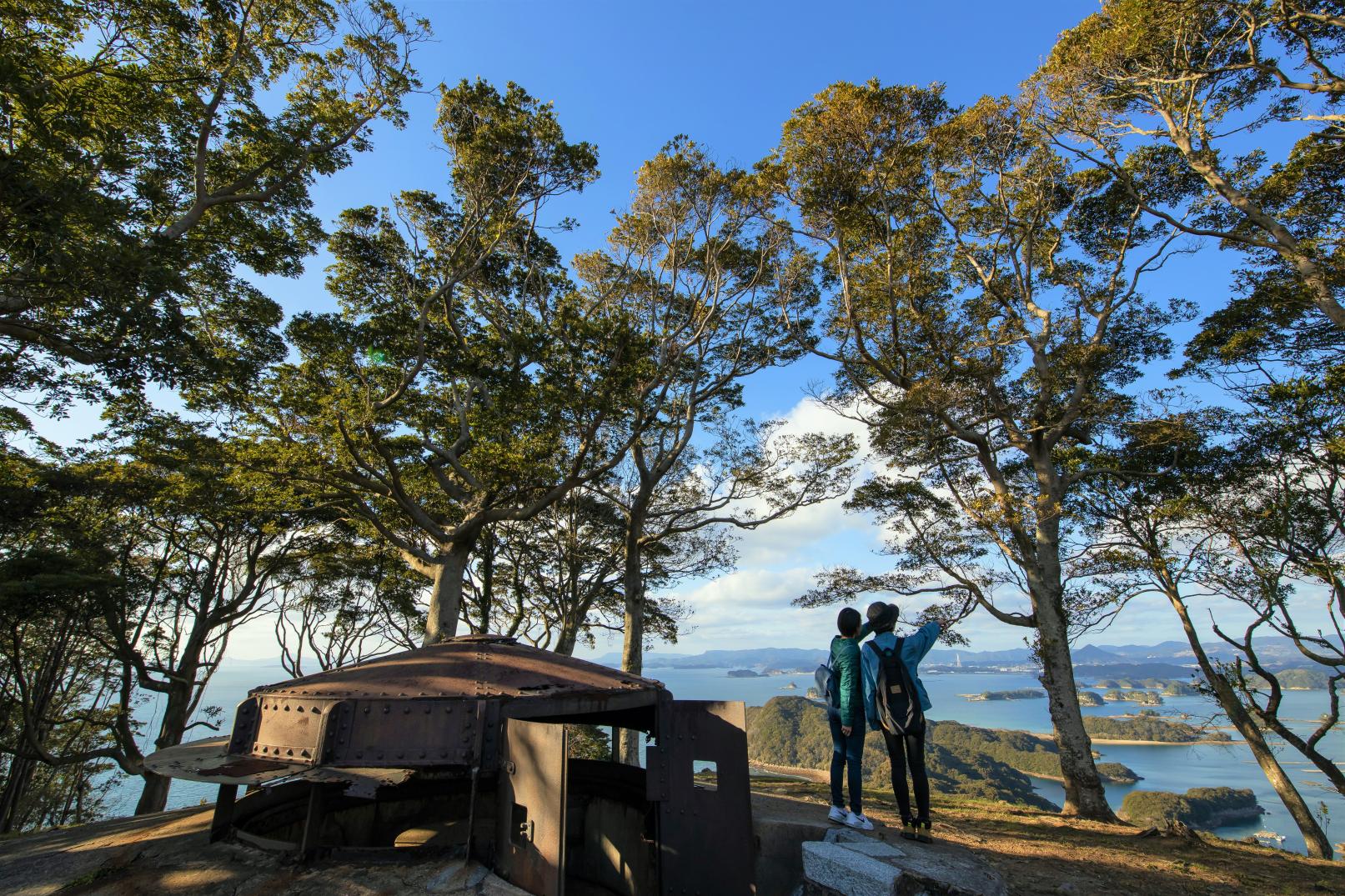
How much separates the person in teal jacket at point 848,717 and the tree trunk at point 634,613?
30.0 ft

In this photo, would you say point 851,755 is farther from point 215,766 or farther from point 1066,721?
point 1066,721

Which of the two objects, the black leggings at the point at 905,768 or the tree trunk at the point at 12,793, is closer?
the black leggings at the point at 905,768

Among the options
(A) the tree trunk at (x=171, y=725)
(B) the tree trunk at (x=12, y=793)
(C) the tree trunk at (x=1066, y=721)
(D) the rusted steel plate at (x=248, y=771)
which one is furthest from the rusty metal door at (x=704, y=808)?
(B) the tree trunk at (x=12, y=793)

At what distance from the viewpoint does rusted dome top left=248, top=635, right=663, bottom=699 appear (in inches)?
215

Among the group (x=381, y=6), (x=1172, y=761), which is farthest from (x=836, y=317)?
(x=1172, y=761)

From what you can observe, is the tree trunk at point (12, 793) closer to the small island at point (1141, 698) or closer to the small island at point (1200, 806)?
the small island at point (1200, 806)

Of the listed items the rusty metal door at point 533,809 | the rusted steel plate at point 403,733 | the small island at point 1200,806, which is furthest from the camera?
the small island at point 1200,806

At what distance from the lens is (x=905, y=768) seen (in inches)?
220

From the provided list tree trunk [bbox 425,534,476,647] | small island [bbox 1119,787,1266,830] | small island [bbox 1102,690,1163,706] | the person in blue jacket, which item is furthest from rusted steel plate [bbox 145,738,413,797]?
small island [bbox 1102,690,1163,706]

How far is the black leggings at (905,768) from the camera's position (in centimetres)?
530

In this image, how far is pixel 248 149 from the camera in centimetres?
1141

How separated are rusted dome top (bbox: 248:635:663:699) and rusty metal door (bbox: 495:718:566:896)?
2.61 ft

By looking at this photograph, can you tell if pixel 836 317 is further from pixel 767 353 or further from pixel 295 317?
pixel 295 317

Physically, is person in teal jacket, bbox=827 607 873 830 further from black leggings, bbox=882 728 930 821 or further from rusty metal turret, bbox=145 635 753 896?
rusty metal turret, bbox=145 635 753 896
